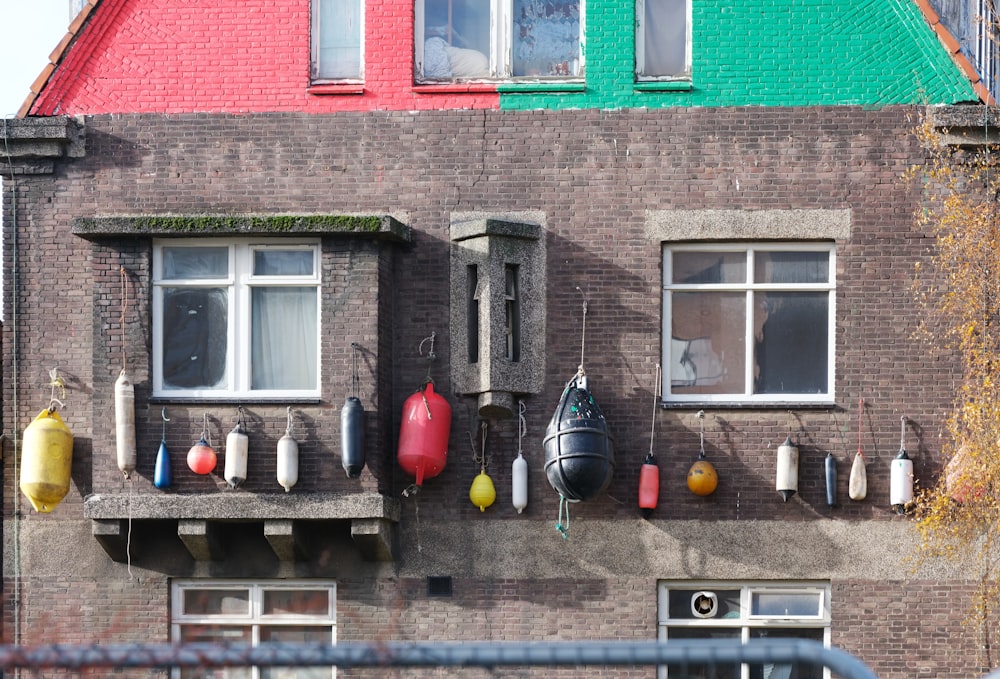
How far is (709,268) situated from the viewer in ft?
56.8

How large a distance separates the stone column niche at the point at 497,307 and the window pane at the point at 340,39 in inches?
81.2

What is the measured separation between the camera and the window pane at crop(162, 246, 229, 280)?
56.6 ft

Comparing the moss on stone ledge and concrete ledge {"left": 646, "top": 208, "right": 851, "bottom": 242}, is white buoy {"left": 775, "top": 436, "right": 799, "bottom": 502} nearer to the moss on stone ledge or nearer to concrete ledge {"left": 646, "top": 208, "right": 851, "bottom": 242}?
concrete ledge {"left": 646, "top": 208, "right": 851, "bottom": 242}

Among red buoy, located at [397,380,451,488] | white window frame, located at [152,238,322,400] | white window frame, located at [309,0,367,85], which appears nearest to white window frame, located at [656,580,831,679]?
red buoy, located at [397,380,451,488]

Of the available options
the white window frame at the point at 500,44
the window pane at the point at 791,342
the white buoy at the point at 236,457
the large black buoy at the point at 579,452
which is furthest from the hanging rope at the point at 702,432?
the white buoy at the point at 236,457

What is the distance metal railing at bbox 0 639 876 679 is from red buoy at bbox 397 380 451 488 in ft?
30.7

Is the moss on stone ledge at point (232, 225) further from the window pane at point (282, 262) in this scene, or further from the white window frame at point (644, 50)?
Answer: the white window frame at point (644, 50)

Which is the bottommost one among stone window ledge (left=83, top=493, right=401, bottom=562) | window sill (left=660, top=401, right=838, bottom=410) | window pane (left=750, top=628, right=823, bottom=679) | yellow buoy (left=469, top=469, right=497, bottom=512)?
window pane (left=750, top=628, right=823, bottom=679)

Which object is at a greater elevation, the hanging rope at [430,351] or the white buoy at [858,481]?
the hanging rope at [430,351]

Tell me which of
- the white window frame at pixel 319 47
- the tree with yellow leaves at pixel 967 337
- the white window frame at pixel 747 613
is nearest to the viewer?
the tree with yellow leaves at pixel 967 337

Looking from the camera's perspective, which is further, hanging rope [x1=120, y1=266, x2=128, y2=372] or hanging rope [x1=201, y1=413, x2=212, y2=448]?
hanging rope [x1=120, y1=266, x2=128, y2=372]

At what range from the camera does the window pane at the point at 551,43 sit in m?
17.5

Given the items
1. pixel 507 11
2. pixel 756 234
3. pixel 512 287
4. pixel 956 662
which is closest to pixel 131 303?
pixel 512 287

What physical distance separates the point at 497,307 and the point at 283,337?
7.54 feet
